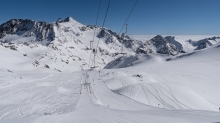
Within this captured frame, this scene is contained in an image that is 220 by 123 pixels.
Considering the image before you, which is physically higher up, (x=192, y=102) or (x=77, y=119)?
(x=77, y=119)

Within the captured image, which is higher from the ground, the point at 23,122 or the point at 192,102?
the point at 23,122

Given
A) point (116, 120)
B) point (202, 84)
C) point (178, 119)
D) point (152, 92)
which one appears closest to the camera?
point (178, 119)

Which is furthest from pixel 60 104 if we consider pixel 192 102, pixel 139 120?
pixel 192 102

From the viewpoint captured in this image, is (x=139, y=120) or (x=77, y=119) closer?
(x=139, y=120)

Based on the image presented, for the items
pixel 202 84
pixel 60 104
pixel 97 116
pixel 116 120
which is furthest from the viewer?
pixel 202 84

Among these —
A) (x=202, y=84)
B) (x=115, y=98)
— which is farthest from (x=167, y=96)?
(x=202, y=84)

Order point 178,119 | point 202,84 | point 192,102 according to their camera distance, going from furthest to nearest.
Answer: point 202,84 < point 192,102 < point 178,119

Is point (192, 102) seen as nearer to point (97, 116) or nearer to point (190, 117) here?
point (190, 117)

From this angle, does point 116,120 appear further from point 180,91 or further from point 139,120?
point 180,91

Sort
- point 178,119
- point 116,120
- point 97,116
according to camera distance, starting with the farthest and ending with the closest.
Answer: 1. point 97,116
2. point 116,120
3. point 178,119
